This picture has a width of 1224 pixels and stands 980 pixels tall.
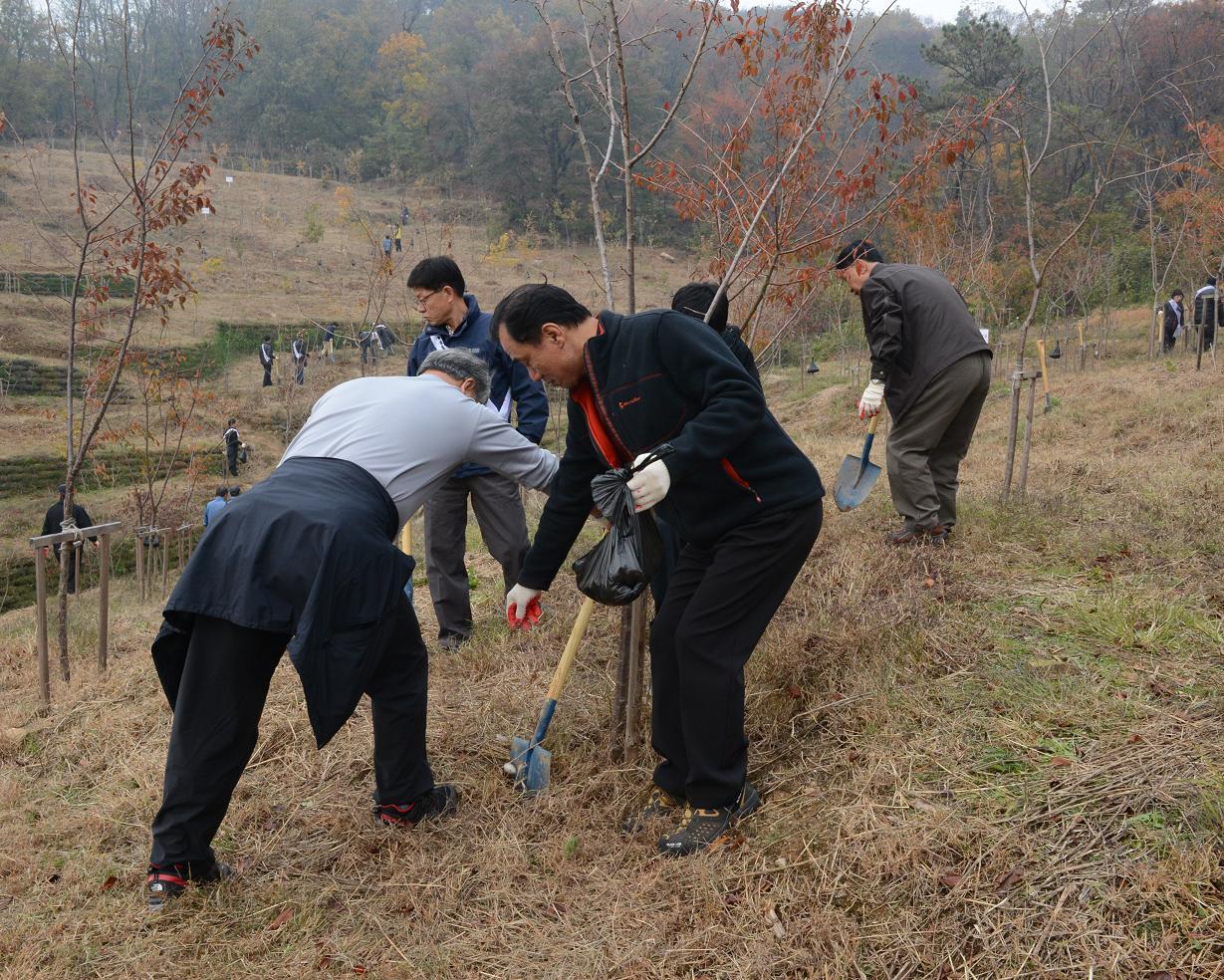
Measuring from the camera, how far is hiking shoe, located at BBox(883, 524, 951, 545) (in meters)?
4.91

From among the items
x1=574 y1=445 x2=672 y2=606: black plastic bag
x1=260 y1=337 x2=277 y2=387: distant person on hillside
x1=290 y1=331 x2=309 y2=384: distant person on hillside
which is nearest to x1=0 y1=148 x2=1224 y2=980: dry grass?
x1=574 y1=445 x2=672 y2=606: black plastic bag

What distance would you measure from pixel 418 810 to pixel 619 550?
1.22 meters

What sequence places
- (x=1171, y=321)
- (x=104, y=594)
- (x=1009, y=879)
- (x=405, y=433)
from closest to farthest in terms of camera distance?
(x=1009, y=879) < (x=405, y=433) < (x=104, y=594) < (x=1171, y=321)

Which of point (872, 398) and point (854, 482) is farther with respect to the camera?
point (854, 482)

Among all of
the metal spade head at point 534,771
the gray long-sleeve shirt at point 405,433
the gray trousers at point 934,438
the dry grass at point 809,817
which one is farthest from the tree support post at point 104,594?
the gray trousers at point 934,438

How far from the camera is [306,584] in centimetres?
266

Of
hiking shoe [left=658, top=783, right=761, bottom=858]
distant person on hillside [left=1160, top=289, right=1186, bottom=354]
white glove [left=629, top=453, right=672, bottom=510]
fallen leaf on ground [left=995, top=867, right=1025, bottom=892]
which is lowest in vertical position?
hiking shoe [left=658, top=783, right=761, bottom=858]

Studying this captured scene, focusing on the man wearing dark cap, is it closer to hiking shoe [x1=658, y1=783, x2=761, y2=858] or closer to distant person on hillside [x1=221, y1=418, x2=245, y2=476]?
hiking shoe [x1=658, y1=783, x2=761, y2=858]

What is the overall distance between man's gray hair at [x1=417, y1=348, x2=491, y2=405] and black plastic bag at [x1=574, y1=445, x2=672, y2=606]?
856 mm

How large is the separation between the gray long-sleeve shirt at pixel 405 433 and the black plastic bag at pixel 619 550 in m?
0.63

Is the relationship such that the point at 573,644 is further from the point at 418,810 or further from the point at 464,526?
the point at 464,526

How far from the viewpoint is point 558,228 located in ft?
139

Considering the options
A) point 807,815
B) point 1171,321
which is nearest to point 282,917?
point 807,815

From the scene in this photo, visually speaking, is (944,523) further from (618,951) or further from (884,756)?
(618,951)
